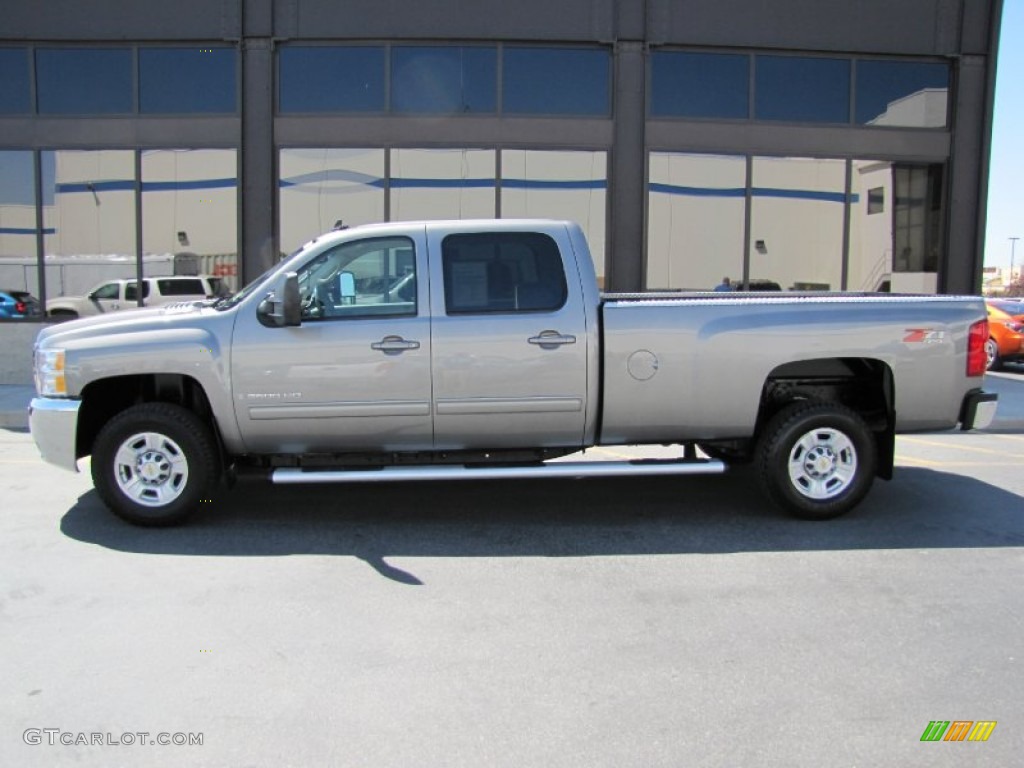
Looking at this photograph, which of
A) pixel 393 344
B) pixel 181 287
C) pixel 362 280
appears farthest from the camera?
pixel 181 287

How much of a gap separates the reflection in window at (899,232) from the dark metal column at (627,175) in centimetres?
361

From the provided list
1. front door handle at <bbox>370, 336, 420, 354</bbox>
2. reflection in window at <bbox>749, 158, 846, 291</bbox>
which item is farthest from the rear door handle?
reflection in window at <bbox>749, 158, 846, 291</bbox>

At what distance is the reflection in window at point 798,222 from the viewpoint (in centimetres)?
1368

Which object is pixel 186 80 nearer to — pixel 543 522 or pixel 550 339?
pixel 550 339

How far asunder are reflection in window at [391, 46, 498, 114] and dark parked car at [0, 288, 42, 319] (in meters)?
6.47

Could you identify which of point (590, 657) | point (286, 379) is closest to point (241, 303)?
point (286, 379)

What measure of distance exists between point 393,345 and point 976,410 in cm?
402

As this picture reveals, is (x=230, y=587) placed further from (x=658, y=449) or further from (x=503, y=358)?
(x=658, y=449)

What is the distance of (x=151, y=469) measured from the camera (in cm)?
568

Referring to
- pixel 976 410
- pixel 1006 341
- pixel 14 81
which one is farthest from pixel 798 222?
pixel 14 81

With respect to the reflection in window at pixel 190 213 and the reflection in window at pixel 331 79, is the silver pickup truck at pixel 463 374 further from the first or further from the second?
the reflection in window at pixel 331 79

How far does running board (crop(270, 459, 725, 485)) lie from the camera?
220 inches

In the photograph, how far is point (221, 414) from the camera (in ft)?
18.5

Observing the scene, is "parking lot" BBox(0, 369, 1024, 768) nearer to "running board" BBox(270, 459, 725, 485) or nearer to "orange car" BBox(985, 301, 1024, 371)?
"running board" BBox(270, 459, 725, 485)
